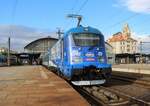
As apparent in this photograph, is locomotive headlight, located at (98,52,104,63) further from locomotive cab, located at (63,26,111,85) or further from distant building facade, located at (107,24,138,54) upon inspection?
distant building facade, located at (107,24,138,54)

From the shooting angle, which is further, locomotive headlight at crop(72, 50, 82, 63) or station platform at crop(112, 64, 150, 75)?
station platform at crop(112, 64, 150, 75)

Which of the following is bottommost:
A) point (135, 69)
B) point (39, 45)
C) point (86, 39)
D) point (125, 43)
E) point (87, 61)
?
point (135, 69)

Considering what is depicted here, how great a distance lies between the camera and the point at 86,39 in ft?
62.2

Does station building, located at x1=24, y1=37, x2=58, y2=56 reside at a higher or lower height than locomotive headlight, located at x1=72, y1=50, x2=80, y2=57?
higher

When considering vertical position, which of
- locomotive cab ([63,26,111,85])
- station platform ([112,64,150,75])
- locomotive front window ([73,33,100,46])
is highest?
locomotive front window ([73,33,100,46])

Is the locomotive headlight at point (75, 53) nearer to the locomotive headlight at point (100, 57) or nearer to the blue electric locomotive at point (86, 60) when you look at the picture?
the blue electric locomotive at point (86, 60)

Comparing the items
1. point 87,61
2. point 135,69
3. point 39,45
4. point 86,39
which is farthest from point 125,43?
point 87,61

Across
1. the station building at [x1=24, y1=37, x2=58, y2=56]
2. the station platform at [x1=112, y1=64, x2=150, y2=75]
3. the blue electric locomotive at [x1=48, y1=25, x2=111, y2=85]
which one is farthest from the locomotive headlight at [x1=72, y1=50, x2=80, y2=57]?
the station building at [x1=24, y1=37, x2=58, y2=56]

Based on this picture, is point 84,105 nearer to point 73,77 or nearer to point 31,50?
point 73,77

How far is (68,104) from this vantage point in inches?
415

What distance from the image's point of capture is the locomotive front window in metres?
18.8

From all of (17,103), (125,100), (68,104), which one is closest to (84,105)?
(68,104)

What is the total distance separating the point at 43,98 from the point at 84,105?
8.03 ft

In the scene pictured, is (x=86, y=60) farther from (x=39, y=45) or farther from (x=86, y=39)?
(x=39, y=45)
